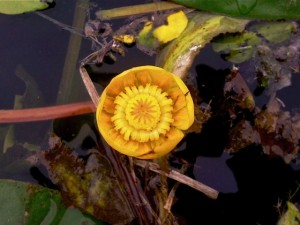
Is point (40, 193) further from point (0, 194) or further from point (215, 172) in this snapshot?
point (215, 172)

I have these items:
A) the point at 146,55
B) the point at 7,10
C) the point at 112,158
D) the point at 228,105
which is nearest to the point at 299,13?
the point at 228,105

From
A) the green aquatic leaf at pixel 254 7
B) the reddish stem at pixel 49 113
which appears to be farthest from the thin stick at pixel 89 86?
the green aquatic leaf at pixel 254 7

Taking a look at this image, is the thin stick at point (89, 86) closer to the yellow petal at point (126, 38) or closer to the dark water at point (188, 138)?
the dark water at point (188, 138)

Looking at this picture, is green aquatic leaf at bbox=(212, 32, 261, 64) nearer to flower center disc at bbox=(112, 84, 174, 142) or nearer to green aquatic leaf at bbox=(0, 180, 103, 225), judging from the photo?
flower center disc at bbox=(112, 84, 174, 142)

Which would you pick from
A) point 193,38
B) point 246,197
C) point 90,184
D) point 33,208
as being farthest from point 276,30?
point 33,208

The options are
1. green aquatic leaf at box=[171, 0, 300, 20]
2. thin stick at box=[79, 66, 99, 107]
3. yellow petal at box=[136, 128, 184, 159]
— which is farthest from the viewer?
thin stick at box=[79, 66, 99, 107]

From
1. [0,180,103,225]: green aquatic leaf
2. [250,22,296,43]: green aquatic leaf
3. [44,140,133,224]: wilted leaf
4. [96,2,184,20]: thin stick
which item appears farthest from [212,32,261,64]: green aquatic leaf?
[0,180,103,225]: green aquatic leaf
